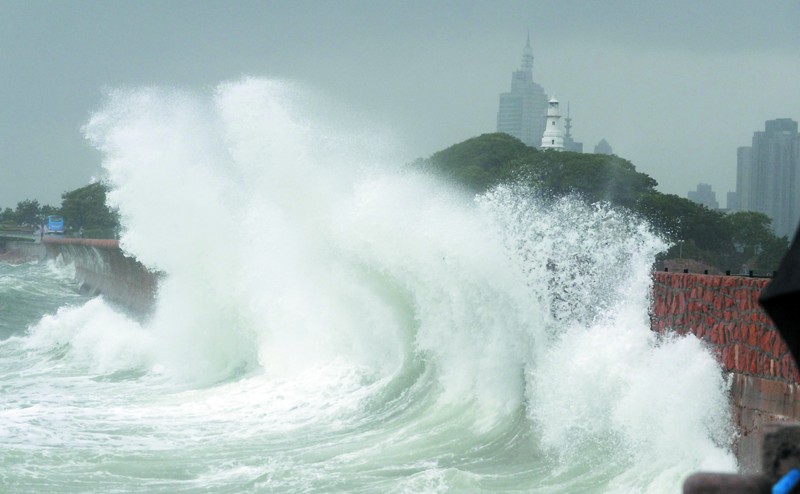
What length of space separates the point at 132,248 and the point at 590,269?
1748 centimetres

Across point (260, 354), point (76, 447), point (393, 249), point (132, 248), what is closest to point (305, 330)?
point (260, 354)

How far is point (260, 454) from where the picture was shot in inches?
424

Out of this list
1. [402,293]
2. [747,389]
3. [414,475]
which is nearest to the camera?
[747,389]

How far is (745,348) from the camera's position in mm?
8328

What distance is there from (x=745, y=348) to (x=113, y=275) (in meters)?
30.4

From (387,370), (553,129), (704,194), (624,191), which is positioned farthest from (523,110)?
(387,370)

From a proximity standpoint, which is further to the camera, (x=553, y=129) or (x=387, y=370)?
(x=553, y=129)

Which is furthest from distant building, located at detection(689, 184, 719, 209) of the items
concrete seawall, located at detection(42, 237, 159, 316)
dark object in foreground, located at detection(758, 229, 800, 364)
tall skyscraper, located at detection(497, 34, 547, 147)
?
tall skyscraper, located at detection(497, 34, 547, 147)

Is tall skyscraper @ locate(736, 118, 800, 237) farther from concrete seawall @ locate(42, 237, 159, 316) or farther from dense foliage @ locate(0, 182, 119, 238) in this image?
dense foliage @ locate(0, 182, 119, 238)

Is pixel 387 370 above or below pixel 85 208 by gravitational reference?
below

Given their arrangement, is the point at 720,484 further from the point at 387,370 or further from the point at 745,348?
the point at 387,370

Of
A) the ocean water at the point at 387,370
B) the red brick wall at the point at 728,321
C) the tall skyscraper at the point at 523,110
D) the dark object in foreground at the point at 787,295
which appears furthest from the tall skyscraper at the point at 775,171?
the tall skyscraper at the point at 523,110

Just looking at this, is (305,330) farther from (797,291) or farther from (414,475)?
(797,291)

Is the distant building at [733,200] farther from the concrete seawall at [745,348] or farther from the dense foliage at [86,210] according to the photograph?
the concrete seawall at [745,348]
